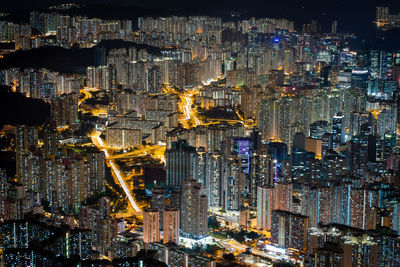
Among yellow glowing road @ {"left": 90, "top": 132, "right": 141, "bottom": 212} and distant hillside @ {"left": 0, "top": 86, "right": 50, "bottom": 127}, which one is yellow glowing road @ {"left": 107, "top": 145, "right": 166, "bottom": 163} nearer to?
yellow glowing road @ {"left": 90, "top": 132, "right": 141, "bottom": 212}

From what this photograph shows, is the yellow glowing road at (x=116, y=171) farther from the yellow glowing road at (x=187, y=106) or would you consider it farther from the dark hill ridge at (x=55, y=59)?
the dark hill ridge at (x=55, y=59)

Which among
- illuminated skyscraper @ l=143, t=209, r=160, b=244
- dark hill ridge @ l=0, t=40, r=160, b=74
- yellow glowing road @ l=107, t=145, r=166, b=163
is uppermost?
dark hill ridge @ l=0, t=40, r=160, b=74

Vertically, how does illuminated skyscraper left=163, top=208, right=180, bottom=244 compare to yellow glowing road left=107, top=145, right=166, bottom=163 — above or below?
below

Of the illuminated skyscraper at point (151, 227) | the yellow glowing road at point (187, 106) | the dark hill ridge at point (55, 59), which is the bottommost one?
the illuminated skyscraper at point (151, 227)

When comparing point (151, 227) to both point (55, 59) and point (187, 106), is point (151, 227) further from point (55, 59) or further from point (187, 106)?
point (55, 59)

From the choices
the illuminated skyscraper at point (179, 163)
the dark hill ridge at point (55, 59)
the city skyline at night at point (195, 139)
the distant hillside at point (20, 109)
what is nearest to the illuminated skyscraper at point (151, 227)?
the city skyline at night at point (195, 139)

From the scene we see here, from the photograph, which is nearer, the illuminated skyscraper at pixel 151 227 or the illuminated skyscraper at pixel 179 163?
the illuminated skyscraper at pixel 151 227

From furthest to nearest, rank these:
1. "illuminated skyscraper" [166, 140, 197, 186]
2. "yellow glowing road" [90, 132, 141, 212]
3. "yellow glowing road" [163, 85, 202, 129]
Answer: "yellow glowing road" [163, 85, 202, 129], "illuminated skyscraper" [166, 140, 197, 186], "yellow glowing road" [90, 132, 141, 212]

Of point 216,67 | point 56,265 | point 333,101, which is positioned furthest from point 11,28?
point 56,265

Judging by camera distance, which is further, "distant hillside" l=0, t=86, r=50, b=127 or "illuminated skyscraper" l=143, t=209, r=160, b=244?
"distant hillside" l=0, t=86, r=50, b=127

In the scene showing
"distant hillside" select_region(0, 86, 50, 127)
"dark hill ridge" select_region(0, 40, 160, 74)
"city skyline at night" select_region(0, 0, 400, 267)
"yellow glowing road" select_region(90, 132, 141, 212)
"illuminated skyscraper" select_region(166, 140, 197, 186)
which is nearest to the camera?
"city skyline at night" select_region(0, 0, 400, 267)

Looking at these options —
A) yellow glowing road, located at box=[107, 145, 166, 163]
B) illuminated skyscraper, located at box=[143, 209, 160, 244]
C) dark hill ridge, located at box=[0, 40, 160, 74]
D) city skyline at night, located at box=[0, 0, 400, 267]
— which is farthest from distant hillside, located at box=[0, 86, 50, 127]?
illuminated skyscraper, located at box=[143, 209, 160, 244]
